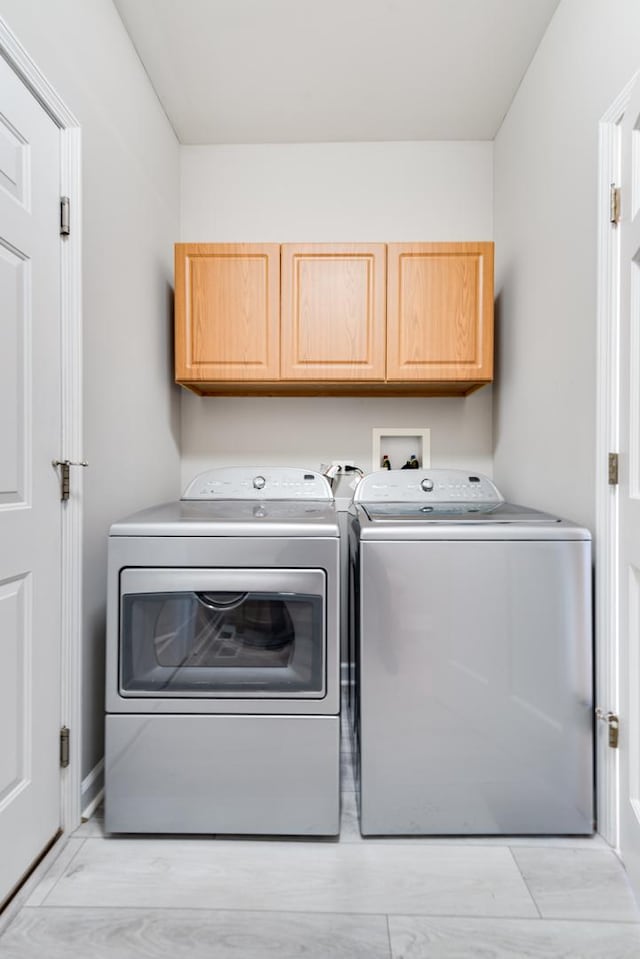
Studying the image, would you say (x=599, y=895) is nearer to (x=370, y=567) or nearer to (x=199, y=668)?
(x=370, y=567)

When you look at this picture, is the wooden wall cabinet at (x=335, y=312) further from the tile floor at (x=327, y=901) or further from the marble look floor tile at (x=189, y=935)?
the marble look floor tile at (x=189, y=935)

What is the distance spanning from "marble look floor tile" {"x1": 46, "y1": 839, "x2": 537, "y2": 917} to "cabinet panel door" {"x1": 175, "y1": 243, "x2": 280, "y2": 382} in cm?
164

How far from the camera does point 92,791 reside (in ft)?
5.39

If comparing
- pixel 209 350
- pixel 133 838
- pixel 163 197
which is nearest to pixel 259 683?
pixel 133 838

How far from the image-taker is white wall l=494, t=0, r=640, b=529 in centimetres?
153

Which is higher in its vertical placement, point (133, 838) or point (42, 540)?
point (42, 540)

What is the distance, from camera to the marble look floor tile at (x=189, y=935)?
113cm

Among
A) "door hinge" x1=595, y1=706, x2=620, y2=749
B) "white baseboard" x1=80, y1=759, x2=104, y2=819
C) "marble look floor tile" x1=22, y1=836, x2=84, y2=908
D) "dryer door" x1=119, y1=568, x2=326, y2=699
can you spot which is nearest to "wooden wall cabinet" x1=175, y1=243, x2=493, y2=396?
"dryer door" x1=119, y1=568, x2=326, y2=699

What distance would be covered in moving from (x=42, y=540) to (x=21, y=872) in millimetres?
806

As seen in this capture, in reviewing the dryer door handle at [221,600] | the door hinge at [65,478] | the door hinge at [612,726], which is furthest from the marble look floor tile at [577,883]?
the door hinge at [65,478]

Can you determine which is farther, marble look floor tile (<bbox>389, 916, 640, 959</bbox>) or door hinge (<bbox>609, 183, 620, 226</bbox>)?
door hinge (<bbox>609, 183, 620, 226</bbox>)

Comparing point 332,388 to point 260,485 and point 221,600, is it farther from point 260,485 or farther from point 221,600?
point 221,600

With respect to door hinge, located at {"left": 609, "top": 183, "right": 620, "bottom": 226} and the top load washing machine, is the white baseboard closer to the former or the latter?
the top load washing machine

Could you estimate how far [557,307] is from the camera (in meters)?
1.79
